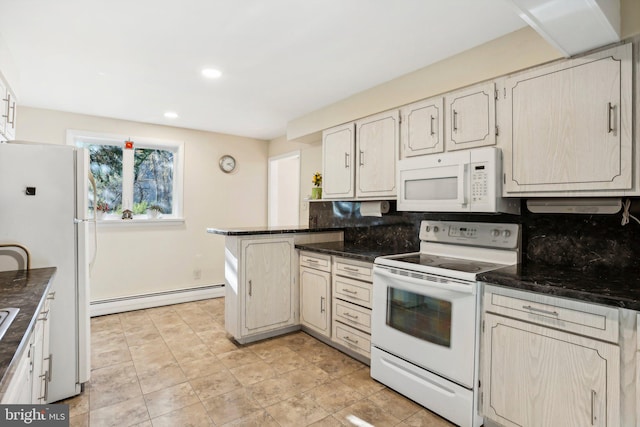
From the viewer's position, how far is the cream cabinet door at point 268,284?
3.01 metres

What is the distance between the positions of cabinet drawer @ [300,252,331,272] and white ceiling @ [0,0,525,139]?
1.57 meters

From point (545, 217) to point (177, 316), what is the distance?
3.77 meters

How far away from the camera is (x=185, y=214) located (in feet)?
14.7

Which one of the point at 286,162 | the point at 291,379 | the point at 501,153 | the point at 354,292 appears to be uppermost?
the point at 286,162

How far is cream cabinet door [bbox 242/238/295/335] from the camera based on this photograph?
9.86 feet

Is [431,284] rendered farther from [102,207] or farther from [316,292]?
[102,207]

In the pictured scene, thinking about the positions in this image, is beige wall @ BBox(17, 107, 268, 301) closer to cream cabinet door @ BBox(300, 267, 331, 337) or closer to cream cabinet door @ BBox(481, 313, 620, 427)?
cream cabinet door @ BBox(300, 267, 331, 337)

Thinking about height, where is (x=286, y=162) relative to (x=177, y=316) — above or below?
above

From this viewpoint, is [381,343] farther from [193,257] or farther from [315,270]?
[193,257]

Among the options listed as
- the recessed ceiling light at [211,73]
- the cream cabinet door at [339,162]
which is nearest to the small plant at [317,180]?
the cream cabinet door at [339,162]

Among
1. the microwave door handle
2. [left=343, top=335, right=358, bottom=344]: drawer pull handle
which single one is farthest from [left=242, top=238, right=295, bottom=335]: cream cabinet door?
the microwave door handle

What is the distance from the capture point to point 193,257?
4.55 m

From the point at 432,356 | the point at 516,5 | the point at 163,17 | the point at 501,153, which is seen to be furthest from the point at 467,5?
the point at 432,356

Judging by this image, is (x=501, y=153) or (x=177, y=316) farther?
(x=177, y=316)
